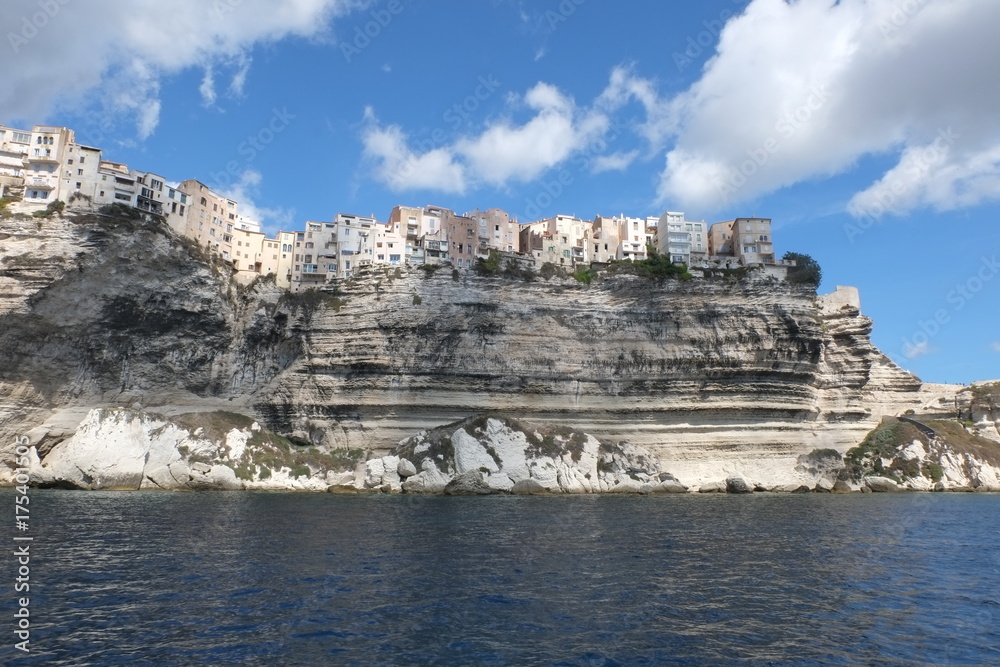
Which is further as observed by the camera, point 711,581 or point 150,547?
point 150,547

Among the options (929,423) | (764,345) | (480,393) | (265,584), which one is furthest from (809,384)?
(265,584)

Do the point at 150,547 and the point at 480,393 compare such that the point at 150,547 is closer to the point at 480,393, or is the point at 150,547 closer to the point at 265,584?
the point at 265,584

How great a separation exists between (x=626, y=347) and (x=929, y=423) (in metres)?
42.0

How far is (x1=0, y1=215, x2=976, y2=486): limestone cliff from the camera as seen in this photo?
6538 cm

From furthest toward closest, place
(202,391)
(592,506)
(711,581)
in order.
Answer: (202,391) → (592,506) → (711,581)

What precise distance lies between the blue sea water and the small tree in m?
43.7

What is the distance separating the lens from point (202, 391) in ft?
219

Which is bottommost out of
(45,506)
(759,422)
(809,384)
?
(45,506)

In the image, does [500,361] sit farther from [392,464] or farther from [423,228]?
A: [423,228]

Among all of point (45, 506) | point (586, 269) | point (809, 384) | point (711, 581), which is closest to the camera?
point (711, 581)

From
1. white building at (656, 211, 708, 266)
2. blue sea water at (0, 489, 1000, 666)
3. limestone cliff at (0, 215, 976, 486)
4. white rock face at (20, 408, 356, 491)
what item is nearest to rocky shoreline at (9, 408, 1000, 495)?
white rock face at (20, 408, 356, 491)

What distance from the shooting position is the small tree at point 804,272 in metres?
75.0

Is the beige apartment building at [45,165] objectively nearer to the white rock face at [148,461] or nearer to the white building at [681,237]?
the white rock face at [148,461]

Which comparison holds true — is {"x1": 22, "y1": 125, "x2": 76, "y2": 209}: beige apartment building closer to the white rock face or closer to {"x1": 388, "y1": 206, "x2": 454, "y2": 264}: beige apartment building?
the white rock face
